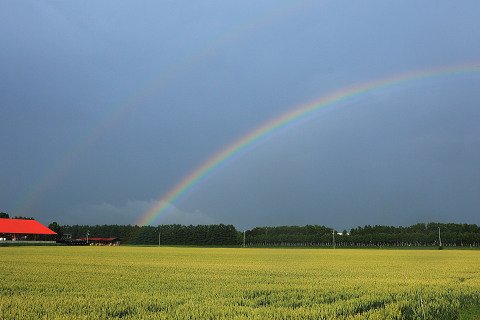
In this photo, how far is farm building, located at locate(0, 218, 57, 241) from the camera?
5221 inches

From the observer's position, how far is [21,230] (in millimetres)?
137250

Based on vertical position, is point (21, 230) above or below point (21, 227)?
below

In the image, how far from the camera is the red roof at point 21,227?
134250 millimetres

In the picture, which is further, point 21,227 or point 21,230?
point 21,227

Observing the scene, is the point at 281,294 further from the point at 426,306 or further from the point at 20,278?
the point at 20,278

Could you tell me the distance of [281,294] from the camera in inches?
698

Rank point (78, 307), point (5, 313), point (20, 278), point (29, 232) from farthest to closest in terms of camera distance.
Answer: point (29, 232) → point (20, 278) → point (78, 307) → point (5, 313)

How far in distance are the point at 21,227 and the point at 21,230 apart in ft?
12.1

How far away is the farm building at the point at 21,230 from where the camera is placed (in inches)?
5221

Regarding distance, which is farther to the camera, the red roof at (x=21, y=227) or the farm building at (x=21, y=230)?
the red roof at (x=21, y=227)

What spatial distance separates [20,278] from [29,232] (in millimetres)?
123841

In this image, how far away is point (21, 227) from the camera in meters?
141

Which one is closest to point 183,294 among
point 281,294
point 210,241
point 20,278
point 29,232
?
point 281,294

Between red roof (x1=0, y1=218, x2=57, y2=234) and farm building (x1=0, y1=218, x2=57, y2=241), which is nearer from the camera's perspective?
farm building (x1=0, y1=218, x2=57, y2=241)
